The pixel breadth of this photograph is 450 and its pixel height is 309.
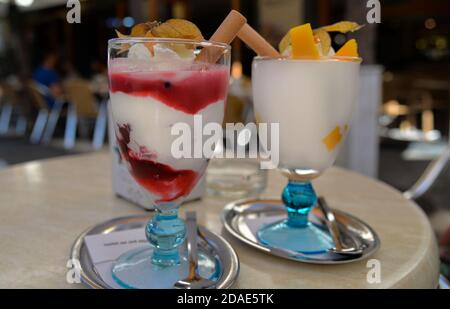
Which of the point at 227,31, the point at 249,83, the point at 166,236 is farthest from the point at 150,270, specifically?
the point at 249,83

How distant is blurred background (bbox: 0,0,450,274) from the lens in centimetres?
322

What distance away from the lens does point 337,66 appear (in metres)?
0.50

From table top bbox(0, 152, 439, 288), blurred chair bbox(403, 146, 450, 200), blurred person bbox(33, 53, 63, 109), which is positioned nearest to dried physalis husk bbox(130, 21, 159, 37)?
table top bbox(0, 152, 439, 288)

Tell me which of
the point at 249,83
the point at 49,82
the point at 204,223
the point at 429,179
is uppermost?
the point at 249,83

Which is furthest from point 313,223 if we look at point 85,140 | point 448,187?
point 85,140

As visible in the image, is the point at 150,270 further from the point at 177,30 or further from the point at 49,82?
the point at 49,82

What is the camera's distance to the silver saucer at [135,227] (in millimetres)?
420

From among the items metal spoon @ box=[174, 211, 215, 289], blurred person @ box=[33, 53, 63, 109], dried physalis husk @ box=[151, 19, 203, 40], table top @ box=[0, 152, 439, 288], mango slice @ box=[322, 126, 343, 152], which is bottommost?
blurred person @ box=[33, 53, 63, 109]

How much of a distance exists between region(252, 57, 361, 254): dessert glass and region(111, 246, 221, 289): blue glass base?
0.31 ft

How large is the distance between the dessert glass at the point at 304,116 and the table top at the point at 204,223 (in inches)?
A: 2.3

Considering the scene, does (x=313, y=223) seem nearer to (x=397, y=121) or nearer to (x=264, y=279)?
(x=264, y=279)

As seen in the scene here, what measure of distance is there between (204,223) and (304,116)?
23cm

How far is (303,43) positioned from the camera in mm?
482

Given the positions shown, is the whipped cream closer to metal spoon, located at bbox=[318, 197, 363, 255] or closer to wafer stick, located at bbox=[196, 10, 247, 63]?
wafer stick, located at bbox=[196, 10, 247, 63]
